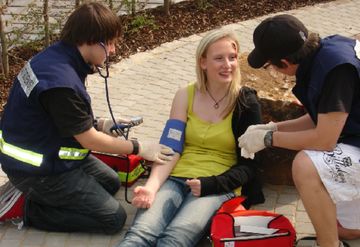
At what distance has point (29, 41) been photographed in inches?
273

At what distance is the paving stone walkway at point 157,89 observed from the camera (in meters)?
4.00

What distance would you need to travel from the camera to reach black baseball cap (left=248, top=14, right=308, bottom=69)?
3324mm

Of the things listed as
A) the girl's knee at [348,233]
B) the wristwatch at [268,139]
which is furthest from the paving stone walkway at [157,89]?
the wristwatch at [268,139]

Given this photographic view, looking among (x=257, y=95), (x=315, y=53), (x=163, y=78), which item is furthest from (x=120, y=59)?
(x=315, y=53)

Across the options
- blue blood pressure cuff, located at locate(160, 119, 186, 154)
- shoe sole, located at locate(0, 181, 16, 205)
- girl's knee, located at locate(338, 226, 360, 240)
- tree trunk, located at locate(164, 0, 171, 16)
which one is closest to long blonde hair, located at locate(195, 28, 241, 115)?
blue blood pressure cuff, located at locate(160, 119, 186, 154)

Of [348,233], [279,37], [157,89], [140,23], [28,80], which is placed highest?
[279,37]

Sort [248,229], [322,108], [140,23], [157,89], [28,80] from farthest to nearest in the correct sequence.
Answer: [140,23] → [157,89] → [28,80] → [248,229] → [322,108]

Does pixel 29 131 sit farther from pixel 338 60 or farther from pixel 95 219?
pixel 338 60

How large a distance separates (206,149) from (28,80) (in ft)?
3.82

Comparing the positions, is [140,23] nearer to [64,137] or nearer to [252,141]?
[64,137]

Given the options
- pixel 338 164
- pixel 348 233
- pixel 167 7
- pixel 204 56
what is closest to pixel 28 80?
pixel 204 56

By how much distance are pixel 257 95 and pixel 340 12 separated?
437 centimetres

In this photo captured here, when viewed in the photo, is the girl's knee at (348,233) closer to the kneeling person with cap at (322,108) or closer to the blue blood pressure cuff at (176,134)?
the kneeling person with cap at (322,108)

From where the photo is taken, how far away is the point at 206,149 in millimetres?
4102
